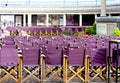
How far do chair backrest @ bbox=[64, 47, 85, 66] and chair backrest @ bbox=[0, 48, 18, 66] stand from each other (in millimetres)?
1492

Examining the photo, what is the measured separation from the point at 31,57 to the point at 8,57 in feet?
2.09

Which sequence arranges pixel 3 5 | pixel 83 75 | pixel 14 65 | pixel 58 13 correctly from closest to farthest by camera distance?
pixel 14 65 < pixel 83 75 < pixel 58 13 < pixel 3 5

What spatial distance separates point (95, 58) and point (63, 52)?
97 cm

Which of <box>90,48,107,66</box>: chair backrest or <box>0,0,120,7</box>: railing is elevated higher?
<box>0,0,120,7</box>: railing

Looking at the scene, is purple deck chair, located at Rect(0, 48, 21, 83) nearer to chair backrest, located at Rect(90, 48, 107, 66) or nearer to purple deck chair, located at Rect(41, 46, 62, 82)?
purple deck chair, located at Rect(41, 46, 62, 82)

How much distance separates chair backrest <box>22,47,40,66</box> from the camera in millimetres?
11469

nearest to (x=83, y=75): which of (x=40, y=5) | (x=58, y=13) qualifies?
(x=58, y=13)

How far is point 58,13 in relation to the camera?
8112cm

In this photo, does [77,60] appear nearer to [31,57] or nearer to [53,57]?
[53,57]

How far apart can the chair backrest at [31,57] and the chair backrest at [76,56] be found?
89 cm

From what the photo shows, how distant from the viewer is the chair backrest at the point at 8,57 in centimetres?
1130

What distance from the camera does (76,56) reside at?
11695 mm

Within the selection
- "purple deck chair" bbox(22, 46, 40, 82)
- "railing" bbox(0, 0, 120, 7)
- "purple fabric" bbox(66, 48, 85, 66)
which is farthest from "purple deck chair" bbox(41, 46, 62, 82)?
"railing" bbox(0, 0, 120, 7)

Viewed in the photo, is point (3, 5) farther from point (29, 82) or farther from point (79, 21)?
point (29, 82)
